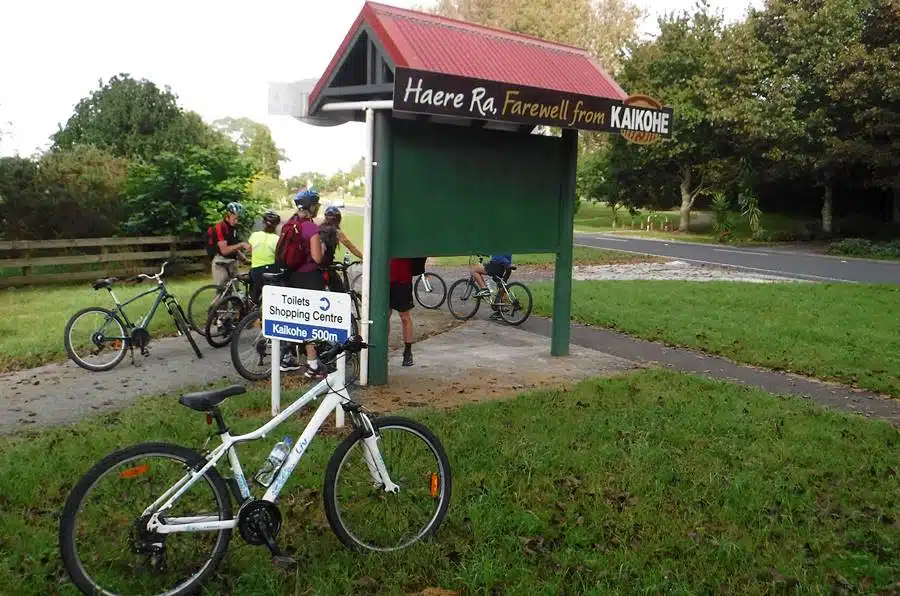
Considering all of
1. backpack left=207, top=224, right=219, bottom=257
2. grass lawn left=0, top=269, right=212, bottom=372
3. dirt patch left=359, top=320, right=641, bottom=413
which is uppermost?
backpack left=207, top=224, right=219, bottom=257

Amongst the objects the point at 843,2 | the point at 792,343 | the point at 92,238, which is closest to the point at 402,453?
the point at 792,343

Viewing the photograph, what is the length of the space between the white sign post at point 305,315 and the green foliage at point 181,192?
12.8 metres

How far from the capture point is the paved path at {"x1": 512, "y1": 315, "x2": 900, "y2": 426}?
7.71m

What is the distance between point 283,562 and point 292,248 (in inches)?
172

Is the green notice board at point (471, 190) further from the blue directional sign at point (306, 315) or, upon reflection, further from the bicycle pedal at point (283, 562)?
the bicycle pedal at point (283, 562)

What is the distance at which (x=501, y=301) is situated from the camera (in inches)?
479

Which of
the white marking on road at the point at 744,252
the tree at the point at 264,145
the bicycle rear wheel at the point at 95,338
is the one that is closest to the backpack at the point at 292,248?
the bicycle rear wheel at the point at 95,338

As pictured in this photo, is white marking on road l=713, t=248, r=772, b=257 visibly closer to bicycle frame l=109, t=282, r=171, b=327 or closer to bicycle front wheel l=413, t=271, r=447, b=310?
bicycle front wheel l=413, t=271, r=447, b=310

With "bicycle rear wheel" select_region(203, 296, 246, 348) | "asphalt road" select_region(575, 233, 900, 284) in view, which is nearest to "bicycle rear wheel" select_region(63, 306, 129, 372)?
"bicycle rear wheel" select_region(203, 296, 246, 348)

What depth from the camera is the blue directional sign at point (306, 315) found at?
490 centimetres

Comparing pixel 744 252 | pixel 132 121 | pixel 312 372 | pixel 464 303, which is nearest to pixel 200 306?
pixel 312 372

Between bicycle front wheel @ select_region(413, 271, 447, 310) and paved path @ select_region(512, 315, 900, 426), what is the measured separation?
213 cm

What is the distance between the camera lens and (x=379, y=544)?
A: 166 inches

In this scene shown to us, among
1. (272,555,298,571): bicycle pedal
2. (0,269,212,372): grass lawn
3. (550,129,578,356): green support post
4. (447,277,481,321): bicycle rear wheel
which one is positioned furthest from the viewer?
(447,277,481,321): bicycle rear wheel
